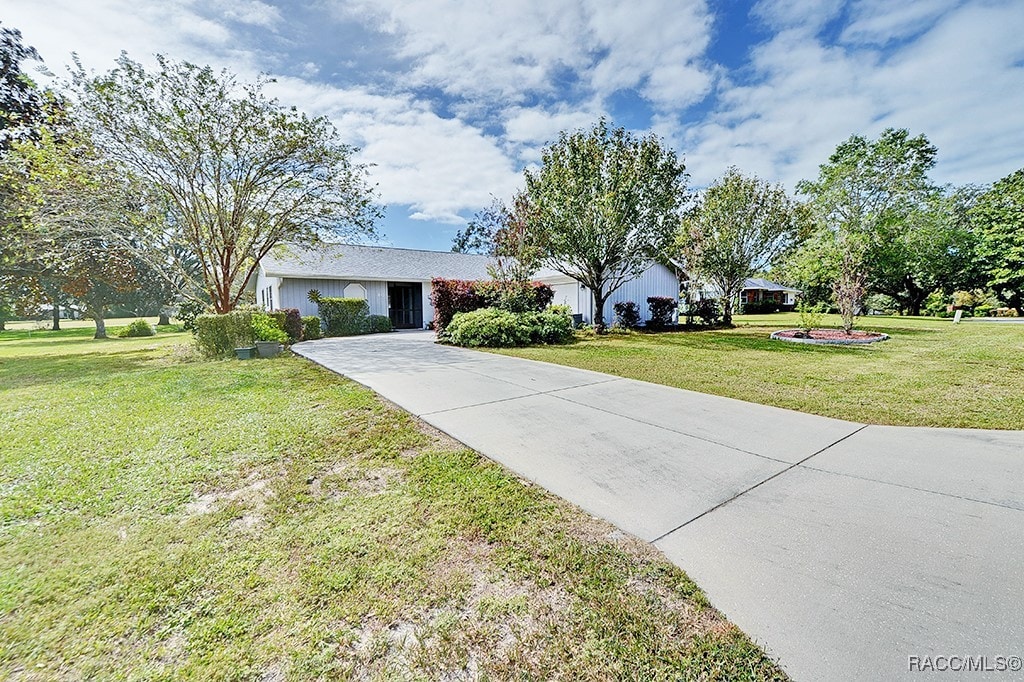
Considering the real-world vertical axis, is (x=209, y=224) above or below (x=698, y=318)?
above

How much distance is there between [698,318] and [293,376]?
70.0 ft

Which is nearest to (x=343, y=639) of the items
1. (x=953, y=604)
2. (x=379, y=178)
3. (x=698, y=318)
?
(x=953, y=604)

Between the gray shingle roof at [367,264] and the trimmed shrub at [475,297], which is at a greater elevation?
the gray shingle roof at [367,264]

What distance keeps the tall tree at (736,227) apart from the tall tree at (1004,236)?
14570mm

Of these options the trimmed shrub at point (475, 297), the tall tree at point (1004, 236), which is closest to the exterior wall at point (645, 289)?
the trimmed shrub at point (475, 297)

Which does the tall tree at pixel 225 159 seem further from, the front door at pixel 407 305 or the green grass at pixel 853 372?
the green grass at pixel 853 372

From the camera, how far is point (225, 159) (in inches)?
471

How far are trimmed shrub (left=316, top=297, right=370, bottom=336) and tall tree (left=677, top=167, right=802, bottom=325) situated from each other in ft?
47.6

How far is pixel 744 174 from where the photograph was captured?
18641mm

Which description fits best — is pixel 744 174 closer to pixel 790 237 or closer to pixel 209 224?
pixel 790 237

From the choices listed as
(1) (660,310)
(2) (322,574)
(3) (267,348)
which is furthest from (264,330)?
(1) (660,310)

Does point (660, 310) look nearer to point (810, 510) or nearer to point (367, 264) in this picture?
point (367, 264)

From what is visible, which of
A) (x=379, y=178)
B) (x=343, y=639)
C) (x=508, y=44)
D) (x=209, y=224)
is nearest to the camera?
(x=343, y=639)

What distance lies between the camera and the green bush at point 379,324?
59.7 feet
